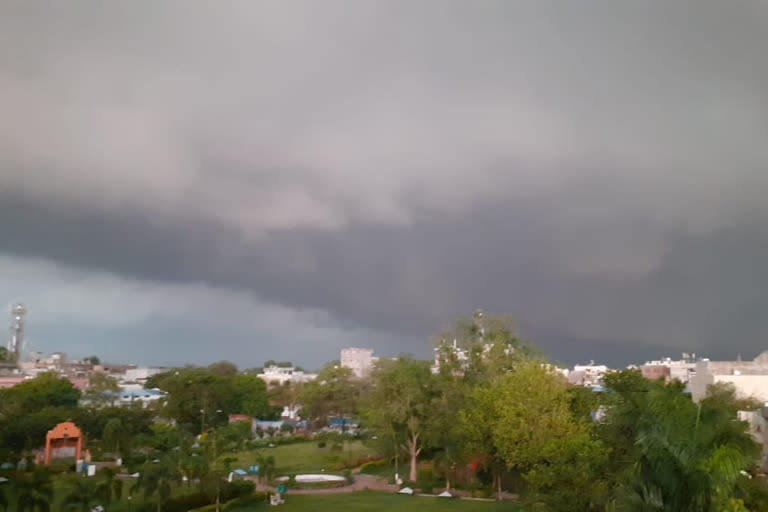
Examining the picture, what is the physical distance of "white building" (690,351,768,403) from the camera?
56.5m

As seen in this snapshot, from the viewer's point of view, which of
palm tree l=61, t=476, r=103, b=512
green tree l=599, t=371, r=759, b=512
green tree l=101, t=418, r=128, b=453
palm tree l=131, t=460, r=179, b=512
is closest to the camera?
green tree l=599, t=371, r=759, b=512

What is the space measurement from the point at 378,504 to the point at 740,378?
130ft

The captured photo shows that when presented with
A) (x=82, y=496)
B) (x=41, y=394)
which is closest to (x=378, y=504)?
(x=82, y=496)

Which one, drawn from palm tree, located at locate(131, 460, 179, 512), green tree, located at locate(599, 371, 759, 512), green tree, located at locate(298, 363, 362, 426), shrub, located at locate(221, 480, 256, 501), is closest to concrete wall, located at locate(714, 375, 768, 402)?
shrub, located at locate(221, 480, 256, 501)

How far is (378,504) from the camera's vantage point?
121 feet

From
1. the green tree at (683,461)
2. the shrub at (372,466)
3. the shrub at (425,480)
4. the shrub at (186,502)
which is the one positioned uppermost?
the green tree at (683,461)

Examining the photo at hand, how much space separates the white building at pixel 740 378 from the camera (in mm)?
56481

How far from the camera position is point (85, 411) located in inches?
2258

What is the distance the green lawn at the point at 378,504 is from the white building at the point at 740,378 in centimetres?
2409

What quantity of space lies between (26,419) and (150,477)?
29.7m

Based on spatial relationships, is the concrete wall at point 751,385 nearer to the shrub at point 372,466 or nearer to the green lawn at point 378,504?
the shrub at point 372,466

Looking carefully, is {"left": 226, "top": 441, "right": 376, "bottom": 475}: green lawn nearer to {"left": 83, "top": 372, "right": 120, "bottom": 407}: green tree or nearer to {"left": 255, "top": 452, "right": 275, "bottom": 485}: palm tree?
{"left": 255, "top": 452, "right": 275, "bottom": 485}: palm tree

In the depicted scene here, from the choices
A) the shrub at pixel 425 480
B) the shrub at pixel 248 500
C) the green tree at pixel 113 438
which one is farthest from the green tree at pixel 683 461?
the green tree at pixel 113 438

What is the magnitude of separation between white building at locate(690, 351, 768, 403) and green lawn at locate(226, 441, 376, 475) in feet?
102
